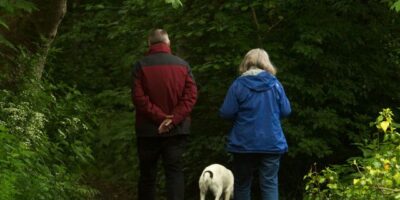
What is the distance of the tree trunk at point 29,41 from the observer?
8797mm

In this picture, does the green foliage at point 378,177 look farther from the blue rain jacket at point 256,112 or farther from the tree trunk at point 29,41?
the tree trunk at point 29,41

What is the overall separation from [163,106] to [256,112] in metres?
0.95

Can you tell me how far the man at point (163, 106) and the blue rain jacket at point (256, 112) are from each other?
21.8 inches

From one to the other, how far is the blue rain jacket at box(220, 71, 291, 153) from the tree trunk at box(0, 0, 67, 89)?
3.26 metres

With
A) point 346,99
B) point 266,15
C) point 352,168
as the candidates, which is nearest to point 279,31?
point 266,15

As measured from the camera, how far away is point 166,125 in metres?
6.80

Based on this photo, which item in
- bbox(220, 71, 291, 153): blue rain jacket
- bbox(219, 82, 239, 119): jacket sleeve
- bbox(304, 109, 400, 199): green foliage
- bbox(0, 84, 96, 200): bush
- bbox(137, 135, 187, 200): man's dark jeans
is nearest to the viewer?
bbox(304, 109, 400, 199): green foliage

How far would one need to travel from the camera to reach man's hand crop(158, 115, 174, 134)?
22.3ft

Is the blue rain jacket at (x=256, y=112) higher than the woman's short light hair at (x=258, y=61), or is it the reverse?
the woman's short light hair at (x=258, y=61)

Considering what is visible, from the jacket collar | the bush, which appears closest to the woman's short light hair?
the jacket collar

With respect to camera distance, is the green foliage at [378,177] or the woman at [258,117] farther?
the woman at [258,117]

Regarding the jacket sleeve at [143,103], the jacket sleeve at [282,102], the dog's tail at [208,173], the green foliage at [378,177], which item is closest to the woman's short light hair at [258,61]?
the jacket sleeve at [282,102]

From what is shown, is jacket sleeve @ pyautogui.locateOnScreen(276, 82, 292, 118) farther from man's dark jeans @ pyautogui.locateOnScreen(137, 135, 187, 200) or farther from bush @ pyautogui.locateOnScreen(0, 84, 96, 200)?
bush @ pyautogui.locateOnScreen(0, 84, 96, 200)

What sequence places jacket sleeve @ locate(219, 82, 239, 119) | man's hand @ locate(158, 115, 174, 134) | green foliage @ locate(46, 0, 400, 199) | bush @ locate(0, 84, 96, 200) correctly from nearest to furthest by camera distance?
1. bush @ locate(0, 84, 96, 200)
2. jacket sleeve @ locate(219, 82, 239, 119)
3. man's hand @ locate(158, 115, 174, 134)
4. green foliage @ locate(46, 0, 400, 199)
